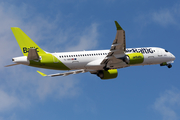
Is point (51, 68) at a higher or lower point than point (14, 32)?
lower

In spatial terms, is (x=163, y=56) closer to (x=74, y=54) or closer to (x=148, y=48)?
(x=148, y=48)

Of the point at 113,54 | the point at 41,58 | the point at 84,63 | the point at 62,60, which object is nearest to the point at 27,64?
the point at 41,58

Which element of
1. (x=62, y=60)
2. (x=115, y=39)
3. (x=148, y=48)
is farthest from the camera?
(x=148, y=48)

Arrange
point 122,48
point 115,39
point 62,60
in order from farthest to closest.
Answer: point 62,60 < point 122,48 < point 115,39

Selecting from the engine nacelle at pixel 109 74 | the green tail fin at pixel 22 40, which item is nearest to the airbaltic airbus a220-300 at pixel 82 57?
the green tail fin at pixel 22 40

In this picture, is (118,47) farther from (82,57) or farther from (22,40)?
(22,40)

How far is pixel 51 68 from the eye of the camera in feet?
125

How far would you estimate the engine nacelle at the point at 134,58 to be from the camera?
126 feet

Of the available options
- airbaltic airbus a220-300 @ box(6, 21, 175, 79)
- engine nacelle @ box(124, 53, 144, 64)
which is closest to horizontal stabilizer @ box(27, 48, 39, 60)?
airbaltic airbus a220-300 @ box(6, 21, 175, 79)

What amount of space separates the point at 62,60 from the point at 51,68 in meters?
2.06

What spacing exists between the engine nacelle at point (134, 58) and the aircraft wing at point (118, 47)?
1.27 metres

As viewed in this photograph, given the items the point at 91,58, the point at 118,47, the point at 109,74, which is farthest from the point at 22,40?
the point at 109,74

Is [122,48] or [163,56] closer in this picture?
[122,48]

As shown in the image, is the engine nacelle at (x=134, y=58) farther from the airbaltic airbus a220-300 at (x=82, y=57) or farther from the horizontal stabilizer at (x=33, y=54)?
the horizontal stabilizer at (x=33, y=54)
